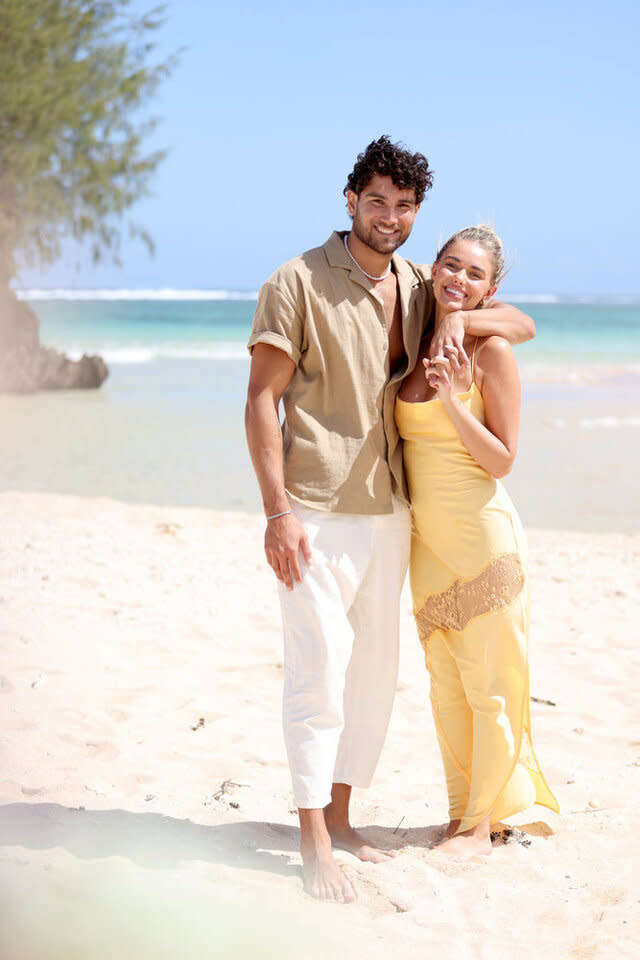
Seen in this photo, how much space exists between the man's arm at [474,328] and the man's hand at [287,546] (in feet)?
1.93

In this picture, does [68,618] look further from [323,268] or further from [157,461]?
[157,461]

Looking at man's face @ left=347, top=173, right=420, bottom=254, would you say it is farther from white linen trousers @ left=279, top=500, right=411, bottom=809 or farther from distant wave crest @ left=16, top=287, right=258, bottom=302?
distant wave crest @ left=16, top=287, right=258, bottom=302

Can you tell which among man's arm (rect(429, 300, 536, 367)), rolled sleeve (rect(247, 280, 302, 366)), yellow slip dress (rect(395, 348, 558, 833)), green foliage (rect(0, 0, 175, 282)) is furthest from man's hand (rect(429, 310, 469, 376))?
green foliage (rect(0, 0, 175, 282))

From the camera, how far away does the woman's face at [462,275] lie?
8.44ft

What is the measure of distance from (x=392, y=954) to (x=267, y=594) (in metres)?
3.22

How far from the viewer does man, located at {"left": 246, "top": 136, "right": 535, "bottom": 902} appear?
2.45 meters

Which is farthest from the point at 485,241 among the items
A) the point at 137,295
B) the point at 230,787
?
the point at 137,295

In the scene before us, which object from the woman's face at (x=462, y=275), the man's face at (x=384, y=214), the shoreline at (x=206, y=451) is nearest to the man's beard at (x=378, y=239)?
the man's face at (x=384, y=214)

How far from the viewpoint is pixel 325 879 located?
2424 millimetres

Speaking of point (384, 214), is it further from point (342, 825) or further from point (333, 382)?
point (342, 825)

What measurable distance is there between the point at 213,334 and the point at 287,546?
30507 millimetres

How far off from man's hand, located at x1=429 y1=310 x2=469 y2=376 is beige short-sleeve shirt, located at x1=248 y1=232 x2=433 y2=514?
0.14 meters

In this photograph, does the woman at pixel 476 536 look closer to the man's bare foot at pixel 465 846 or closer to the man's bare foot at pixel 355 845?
the man's bare foot at pixel 465 846

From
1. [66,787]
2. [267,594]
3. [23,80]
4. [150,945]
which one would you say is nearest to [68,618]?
[267,594]
